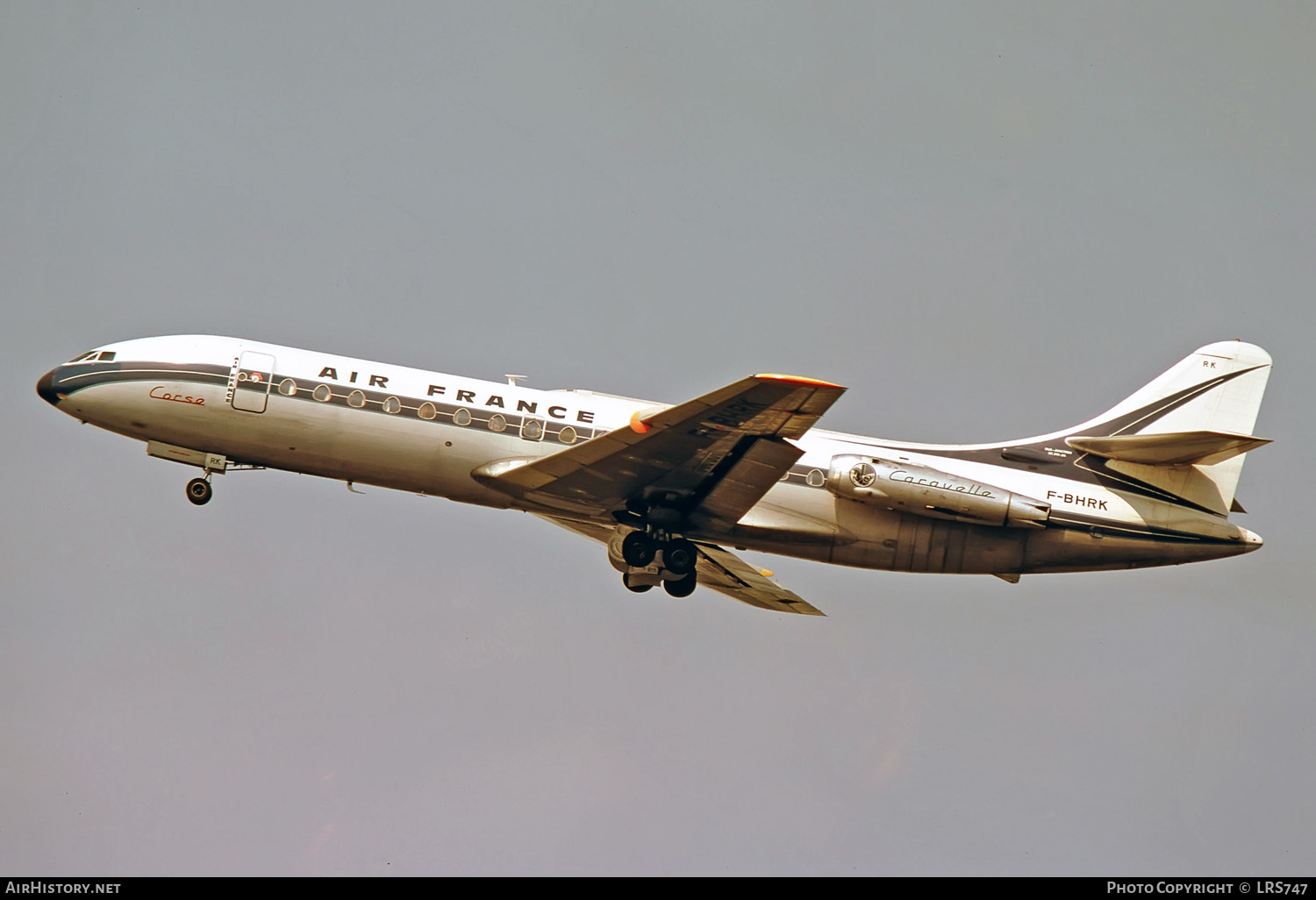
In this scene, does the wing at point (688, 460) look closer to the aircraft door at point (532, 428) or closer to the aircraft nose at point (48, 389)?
the aircraft door at point (532, 428)

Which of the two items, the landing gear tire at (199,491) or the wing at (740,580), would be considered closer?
the landing gear tire at (199,491)

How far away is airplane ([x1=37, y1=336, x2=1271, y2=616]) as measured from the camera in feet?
86.4

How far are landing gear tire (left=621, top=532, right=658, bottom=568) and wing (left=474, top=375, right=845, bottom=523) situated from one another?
0.83 metres

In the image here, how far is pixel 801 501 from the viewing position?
88.6ft

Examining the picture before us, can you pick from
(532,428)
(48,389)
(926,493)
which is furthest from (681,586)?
(48,389)

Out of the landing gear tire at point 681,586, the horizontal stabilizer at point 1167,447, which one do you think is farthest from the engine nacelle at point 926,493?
the landing gear tire at point 681,586

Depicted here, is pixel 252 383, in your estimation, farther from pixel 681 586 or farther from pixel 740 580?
pixel 740 580

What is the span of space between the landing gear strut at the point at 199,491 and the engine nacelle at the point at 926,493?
43.2 ft

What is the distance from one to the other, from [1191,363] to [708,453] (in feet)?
38.8

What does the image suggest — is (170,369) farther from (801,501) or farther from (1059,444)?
(1059,444)

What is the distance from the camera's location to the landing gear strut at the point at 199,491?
28078 mm

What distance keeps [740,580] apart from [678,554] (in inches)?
192

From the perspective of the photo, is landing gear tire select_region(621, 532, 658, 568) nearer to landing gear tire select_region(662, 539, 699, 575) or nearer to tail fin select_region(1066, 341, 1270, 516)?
landing gear tire select_region(662, 539, 699, 575)

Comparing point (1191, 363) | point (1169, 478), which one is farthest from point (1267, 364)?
point (1169, 478)
